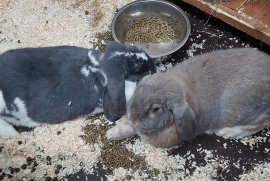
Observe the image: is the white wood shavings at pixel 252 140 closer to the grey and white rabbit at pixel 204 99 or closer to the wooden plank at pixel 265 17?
the grey and white rabbit at pixel 204 99

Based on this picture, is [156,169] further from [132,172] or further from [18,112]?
[18,112]

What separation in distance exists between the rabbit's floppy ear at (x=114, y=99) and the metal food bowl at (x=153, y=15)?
0.80 meters

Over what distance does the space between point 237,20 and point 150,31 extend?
2.92ft

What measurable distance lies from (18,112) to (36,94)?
0.23 meters

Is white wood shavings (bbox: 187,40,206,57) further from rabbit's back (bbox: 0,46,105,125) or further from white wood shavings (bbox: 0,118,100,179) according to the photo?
white wood shavings (bbox: 0,118,100,179)

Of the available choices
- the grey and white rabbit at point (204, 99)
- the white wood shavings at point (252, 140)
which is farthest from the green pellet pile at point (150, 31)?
the white wood shavings at point (252, 140)

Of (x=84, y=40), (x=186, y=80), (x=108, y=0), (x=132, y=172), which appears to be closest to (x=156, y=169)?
(x=132, y=172)

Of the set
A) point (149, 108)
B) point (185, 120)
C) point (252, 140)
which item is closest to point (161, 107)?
point (149, 108)

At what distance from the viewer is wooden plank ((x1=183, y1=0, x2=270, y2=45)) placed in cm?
384

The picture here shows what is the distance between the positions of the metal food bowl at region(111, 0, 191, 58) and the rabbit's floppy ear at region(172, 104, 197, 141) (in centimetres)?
110

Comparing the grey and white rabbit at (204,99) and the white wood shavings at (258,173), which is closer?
the grey and white rabbit at (204,99)

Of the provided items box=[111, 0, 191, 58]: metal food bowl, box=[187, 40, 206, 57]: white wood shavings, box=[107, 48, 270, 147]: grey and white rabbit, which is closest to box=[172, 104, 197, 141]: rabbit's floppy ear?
box=[107, 48, 270, 147]: grey and white rabbit

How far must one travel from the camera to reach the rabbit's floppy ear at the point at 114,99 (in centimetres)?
326

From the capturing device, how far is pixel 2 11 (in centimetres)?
442
